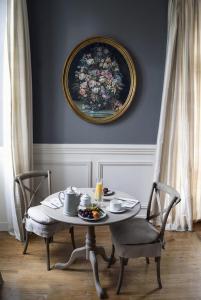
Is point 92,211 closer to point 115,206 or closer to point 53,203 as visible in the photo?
point 115,206

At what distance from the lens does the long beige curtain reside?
3090 millimetres

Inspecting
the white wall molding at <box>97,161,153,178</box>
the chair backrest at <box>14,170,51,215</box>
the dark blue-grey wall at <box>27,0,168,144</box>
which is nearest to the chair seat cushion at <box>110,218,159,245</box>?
the chair backrest at <box>14,170,51,215</box>

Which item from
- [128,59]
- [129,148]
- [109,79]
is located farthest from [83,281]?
[128,59]

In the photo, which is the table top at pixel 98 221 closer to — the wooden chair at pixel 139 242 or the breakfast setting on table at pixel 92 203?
the breakfast setting on table at pixel 92 203

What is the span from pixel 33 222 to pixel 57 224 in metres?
0.22

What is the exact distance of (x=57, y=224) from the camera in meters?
2.57

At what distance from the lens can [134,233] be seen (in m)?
2.32

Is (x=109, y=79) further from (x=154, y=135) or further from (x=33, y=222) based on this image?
(x=33, y=222)

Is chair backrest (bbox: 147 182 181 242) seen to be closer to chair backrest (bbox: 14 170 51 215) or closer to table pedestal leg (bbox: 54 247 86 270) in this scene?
table pedestal leg (bbox: 54 247 86 270)

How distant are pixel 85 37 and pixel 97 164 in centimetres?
143

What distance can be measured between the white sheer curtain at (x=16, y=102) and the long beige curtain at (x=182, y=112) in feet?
4.85

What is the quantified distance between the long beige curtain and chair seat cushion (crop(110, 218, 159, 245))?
95 centimetres

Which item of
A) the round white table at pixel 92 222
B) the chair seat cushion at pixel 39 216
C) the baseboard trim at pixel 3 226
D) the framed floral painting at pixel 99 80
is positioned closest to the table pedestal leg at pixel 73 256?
the round white table at pixel 92 222

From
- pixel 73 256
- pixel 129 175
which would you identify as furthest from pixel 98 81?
pixel 73 256
